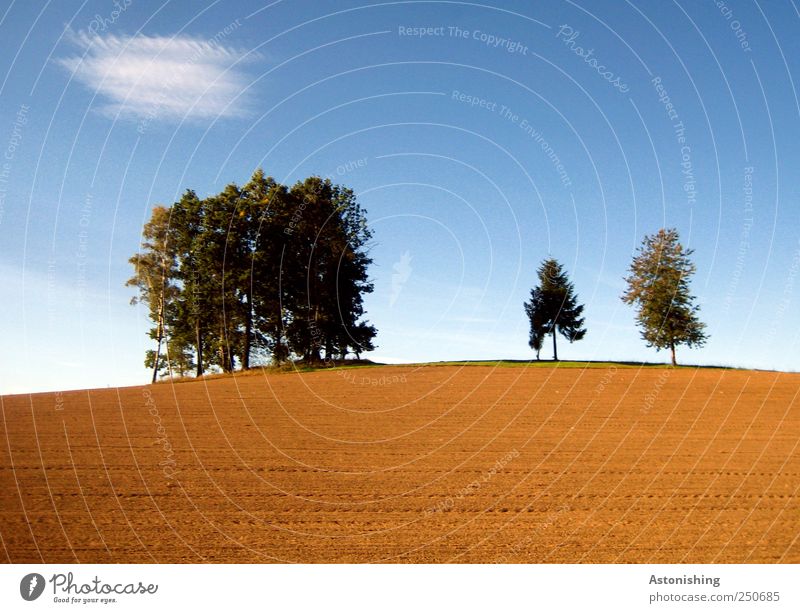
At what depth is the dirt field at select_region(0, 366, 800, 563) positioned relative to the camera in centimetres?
1288

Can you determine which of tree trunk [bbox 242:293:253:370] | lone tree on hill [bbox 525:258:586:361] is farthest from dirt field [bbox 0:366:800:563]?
lone tree on hill [bbox 525:258:586:361]

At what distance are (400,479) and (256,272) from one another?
1521 inches

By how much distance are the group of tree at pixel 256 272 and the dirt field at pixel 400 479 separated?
57.2ft

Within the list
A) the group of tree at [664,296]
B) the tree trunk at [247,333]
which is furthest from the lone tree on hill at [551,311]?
the tree trunk at [247,333]

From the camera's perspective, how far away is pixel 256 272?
54625 mm

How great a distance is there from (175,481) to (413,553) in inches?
362

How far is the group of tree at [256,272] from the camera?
5584 cm

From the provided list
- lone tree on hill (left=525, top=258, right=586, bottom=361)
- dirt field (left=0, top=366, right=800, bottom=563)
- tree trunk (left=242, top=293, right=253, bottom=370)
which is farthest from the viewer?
lone tree on hill (left=525, top=258, right=586, bottom=361)

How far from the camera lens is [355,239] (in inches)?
2395

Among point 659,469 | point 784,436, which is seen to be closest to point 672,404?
point 784,436

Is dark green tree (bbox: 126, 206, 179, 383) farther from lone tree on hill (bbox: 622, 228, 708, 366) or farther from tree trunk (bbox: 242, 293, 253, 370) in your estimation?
lone tree on hill (bbox: 622, 228, 708, 366)

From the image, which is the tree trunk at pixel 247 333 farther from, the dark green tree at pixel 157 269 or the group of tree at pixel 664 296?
the group of tree at pixel 664 296

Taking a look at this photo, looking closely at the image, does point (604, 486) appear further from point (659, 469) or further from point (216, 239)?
point (216, 239)

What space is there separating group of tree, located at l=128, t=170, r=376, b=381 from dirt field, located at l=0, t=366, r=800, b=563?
57.2ft
